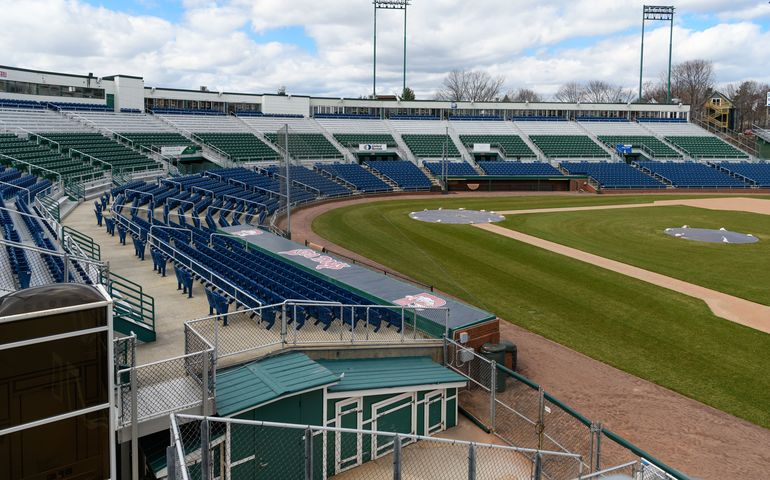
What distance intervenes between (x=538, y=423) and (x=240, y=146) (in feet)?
173

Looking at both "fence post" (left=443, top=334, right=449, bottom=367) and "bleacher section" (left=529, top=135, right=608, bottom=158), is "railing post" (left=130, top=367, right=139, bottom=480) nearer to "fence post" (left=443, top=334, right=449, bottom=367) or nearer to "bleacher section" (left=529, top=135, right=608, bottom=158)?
"fence post" (left=443, top=334, right=449, bottom=367)

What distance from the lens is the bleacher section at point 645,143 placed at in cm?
7557

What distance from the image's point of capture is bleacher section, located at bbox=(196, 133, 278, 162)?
5738 cm

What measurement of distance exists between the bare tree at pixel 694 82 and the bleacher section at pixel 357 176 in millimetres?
89107

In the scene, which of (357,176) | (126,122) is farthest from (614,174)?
(126,122)

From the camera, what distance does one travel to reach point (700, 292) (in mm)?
22609

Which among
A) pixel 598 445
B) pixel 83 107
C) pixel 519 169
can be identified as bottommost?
pixel 598 445

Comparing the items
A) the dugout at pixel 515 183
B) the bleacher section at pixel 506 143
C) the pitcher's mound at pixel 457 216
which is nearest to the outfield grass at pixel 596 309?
the pitcher's mound at pixel 457 216

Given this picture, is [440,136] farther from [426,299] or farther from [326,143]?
[426,299]

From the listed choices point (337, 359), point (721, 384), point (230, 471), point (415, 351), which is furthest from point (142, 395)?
point (721, 384)

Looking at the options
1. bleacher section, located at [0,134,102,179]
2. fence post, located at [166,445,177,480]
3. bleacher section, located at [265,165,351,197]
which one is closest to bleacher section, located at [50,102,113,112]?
bleacher section, located at [0,134,102,179]

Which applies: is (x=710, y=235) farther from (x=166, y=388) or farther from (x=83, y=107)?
(x=83, y=107)

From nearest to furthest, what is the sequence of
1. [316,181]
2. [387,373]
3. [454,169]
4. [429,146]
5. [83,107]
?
[387,373], [316,181], [83,107], [454,169], [429,146]

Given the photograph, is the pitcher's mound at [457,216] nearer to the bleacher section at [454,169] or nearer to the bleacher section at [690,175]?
the bleacher section at [454,169]
